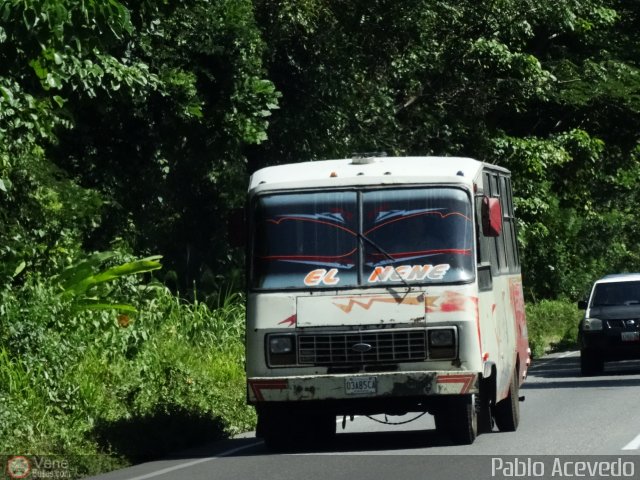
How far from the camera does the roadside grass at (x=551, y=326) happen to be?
1465 inches

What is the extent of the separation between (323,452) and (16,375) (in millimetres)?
3417

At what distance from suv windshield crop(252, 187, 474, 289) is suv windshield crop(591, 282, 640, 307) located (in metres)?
13.6

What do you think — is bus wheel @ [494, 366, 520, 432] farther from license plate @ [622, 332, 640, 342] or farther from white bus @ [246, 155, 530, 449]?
license plate @ [622, 332, 640, 342]

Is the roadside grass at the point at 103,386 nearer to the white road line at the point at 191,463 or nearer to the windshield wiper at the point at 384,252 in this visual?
the white road line at the point at 191,463

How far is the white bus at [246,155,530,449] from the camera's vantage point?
14.4 metres

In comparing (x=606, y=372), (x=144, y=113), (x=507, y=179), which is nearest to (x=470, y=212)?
(x=507, y=179)

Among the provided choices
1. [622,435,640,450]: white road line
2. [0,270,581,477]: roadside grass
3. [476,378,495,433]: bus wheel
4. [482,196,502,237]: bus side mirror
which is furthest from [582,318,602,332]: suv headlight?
[482,196,502,237]: bus side mirror

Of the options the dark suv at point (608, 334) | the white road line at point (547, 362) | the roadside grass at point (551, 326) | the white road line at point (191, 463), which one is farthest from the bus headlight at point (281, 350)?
the roadside grass at point (551, 326)

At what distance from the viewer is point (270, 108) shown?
970 inches

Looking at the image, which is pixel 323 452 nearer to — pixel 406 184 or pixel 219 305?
pixel 406 184

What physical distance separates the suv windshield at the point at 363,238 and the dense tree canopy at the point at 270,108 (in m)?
2.65

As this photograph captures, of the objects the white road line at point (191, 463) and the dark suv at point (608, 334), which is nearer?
the white road line at point (191, 463)

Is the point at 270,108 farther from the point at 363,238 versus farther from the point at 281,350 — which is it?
the point at 281,350

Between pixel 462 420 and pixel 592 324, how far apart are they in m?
12.9
